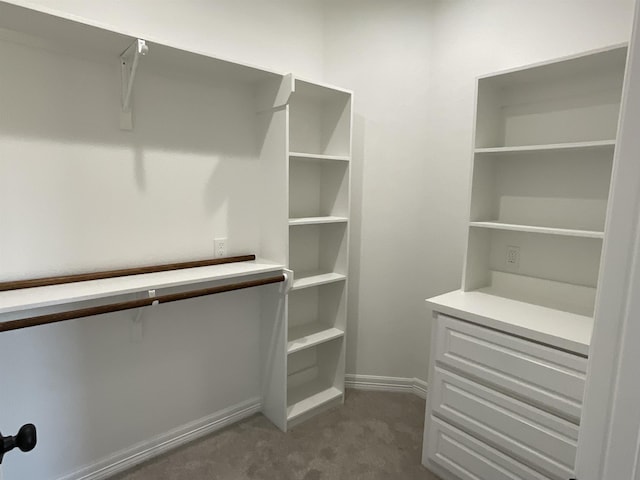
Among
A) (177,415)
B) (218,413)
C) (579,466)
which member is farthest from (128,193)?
(579,466)

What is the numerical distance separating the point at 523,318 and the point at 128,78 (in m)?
2.12

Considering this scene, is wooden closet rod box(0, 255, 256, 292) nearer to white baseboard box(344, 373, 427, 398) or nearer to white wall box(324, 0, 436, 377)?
white wall box(324, 0, 436, 377)

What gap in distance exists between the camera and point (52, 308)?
1.42 metres

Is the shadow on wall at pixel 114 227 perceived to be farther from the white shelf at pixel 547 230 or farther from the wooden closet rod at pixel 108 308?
the white shelf at pixel 547 230

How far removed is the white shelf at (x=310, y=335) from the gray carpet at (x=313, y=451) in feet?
1.68

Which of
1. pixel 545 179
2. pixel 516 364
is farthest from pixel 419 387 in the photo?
pixel 545 179

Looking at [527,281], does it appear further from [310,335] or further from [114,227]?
[114,227]

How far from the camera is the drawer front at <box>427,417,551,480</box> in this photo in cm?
164

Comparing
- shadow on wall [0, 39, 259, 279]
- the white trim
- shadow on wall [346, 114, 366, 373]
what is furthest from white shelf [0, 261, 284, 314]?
the white trim

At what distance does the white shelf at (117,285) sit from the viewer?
1.37 m

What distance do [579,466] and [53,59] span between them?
7.05ft

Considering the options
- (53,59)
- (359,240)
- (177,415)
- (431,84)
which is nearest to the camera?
(53,59)

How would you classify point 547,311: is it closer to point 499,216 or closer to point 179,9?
point 499,216

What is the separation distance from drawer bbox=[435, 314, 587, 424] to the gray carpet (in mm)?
672
